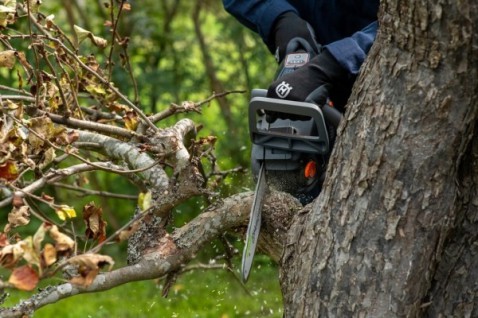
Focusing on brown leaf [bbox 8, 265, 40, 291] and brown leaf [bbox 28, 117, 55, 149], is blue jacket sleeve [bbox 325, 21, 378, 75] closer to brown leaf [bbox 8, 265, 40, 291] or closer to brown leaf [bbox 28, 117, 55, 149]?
brown leaf [bbox 28, 117, 55, 149]

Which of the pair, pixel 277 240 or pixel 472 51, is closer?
pixel 472 51

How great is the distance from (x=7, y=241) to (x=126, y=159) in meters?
0.91

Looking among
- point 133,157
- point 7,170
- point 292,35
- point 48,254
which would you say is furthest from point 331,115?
point 48,254

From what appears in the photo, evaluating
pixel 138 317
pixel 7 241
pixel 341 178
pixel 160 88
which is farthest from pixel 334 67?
pixel 160 88

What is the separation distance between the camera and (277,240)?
9.27 ft

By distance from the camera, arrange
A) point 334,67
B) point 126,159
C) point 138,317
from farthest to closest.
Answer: point 138,317 < point 126,159 < point 334,67

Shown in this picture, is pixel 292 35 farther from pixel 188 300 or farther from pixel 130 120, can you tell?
pixel 188 300

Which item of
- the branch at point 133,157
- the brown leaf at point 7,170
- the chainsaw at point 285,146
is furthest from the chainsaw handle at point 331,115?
the brown leaf at point 7,170

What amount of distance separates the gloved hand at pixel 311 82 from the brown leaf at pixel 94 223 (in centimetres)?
70

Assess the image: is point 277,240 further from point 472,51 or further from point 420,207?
point 472,51

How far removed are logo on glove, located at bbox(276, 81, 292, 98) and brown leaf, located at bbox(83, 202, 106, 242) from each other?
2.32ft

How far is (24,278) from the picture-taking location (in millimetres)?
1963

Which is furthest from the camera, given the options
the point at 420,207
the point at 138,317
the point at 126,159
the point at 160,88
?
the point at 160,88

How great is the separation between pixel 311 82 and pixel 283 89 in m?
0.10
